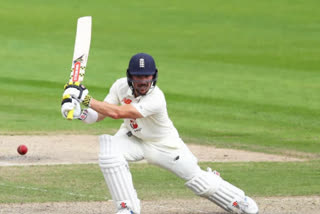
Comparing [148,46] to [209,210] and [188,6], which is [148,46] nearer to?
[188,6]

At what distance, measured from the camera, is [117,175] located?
725cm

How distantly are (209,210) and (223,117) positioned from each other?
690 cm

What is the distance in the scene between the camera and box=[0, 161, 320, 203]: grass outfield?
29.5 ft

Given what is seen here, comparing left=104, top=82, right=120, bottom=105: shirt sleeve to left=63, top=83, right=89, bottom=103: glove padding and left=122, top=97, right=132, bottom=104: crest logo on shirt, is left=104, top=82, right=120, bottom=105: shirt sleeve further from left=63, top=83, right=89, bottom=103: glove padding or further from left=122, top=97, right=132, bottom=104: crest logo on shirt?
left=63, top=83, right=89, bottom=103: glove padding

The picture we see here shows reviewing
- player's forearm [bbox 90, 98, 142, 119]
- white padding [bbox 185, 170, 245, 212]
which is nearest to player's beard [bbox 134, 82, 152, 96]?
player's forearm [bbox 90, 98, 142, 119]

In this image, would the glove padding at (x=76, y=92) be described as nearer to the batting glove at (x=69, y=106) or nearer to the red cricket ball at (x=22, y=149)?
the batting glove at (x=69, y=106)

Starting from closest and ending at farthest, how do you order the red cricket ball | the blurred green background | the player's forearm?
the player's forearm → the red cricket ball → the blurred green background

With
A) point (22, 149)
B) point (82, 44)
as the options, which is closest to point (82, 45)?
point (82, 44)

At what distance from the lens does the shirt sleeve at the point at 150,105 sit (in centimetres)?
732

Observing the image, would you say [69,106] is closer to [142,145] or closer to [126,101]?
[126,101]

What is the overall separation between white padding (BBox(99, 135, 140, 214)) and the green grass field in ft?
5.06

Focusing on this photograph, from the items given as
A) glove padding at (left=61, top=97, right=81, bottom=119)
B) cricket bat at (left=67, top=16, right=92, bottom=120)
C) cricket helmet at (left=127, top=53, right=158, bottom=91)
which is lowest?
glove padding at (left=61, top=97, right=81, bottom=119)

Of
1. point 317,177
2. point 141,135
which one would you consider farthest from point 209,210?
point 317,177

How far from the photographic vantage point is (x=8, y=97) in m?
16.9
